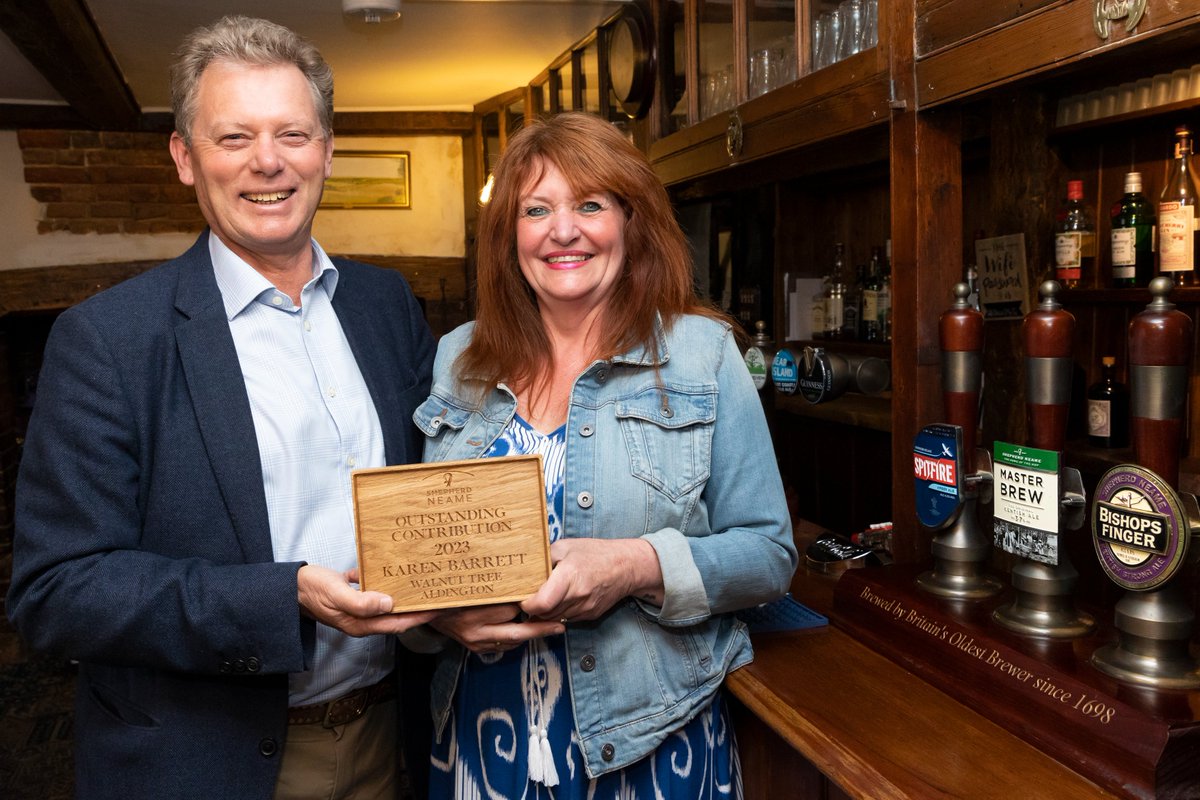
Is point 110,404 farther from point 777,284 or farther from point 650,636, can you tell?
point 777,284

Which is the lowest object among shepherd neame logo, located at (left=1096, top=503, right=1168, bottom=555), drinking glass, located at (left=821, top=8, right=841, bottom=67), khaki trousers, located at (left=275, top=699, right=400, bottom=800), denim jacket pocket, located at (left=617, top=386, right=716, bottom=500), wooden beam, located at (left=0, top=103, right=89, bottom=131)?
khaki trousers, located at (left=275, top=699, right=400, bottom=800)

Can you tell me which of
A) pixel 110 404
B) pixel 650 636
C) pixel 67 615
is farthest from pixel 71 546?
pixel 650 636

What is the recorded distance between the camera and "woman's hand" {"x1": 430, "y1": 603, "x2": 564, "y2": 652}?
4.26 ft

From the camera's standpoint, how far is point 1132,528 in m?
1.28

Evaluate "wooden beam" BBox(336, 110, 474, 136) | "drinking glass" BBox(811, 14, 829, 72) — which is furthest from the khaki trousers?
"wooden beam" BBox(336, 110, 474, 136)

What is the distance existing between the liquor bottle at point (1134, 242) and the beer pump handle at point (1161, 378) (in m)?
1.56

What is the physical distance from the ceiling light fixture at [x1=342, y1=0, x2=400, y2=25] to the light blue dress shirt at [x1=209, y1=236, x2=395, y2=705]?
237cm

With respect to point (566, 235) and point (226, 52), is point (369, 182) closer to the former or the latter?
point (226, 52)

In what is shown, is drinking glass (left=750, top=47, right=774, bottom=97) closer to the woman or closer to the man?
the woman

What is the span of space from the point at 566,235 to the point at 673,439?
0.36m

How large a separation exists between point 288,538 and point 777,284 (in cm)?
327

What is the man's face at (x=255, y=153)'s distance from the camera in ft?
4.85

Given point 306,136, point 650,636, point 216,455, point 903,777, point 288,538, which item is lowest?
point 903,777

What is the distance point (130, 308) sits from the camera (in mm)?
1431
